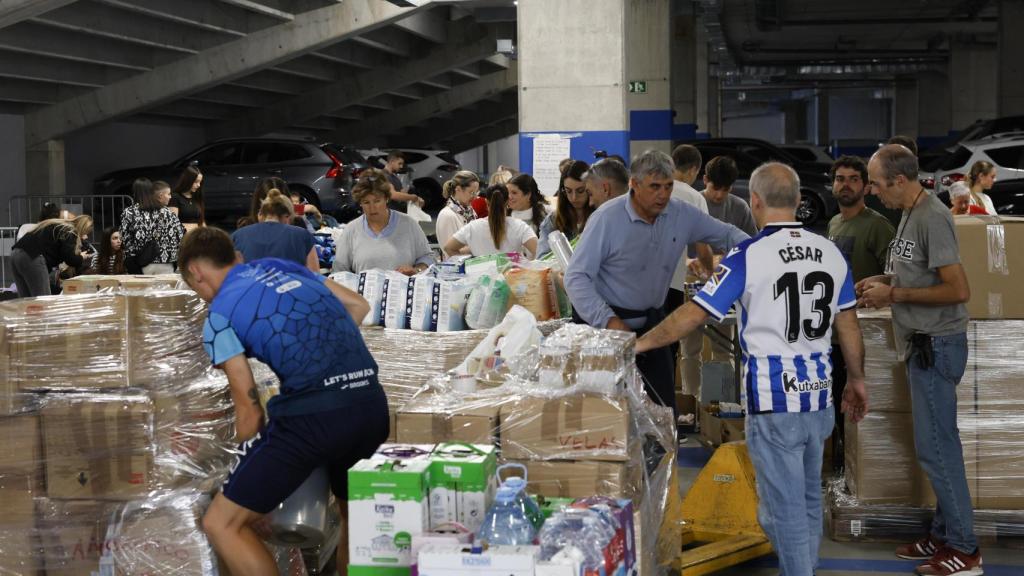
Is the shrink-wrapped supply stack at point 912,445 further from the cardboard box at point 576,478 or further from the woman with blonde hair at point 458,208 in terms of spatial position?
the woman with blonde hair at point 458,208

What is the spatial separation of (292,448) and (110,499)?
Answer: 3.08 feet

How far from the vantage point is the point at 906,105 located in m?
38.4

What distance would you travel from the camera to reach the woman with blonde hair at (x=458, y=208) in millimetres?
8375

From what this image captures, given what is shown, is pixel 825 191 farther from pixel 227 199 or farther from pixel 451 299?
pixel 451 299

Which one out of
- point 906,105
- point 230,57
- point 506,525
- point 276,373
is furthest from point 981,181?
point 906,105

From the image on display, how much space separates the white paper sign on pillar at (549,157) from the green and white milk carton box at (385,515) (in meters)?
7.88

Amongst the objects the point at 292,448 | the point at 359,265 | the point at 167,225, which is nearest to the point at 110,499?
the point at 292,448

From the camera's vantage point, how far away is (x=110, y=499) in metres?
4.08

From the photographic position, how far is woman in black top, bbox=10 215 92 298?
926cm

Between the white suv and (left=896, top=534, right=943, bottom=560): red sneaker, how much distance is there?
11.8 metres

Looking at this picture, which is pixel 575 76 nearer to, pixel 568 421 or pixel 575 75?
pixel 575 75

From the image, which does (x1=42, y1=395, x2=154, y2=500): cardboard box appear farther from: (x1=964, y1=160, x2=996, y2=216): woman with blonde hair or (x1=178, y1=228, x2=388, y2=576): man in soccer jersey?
(x1=964, y1=160, x2=996, y2=216): woman with blonde hair

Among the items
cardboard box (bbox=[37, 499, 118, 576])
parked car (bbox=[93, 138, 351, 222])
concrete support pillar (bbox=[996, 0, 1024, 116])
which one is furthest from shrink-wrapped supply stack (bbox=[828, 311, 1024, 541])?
concrete support pillar (bbox=[996, 0, 1024, 116])

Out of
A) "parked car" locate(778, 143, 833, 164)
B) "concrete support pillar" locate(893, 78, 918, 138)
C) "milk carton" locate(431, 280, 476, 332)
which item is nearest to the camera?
"milk carton" locate(431, 280, 476, 332)
